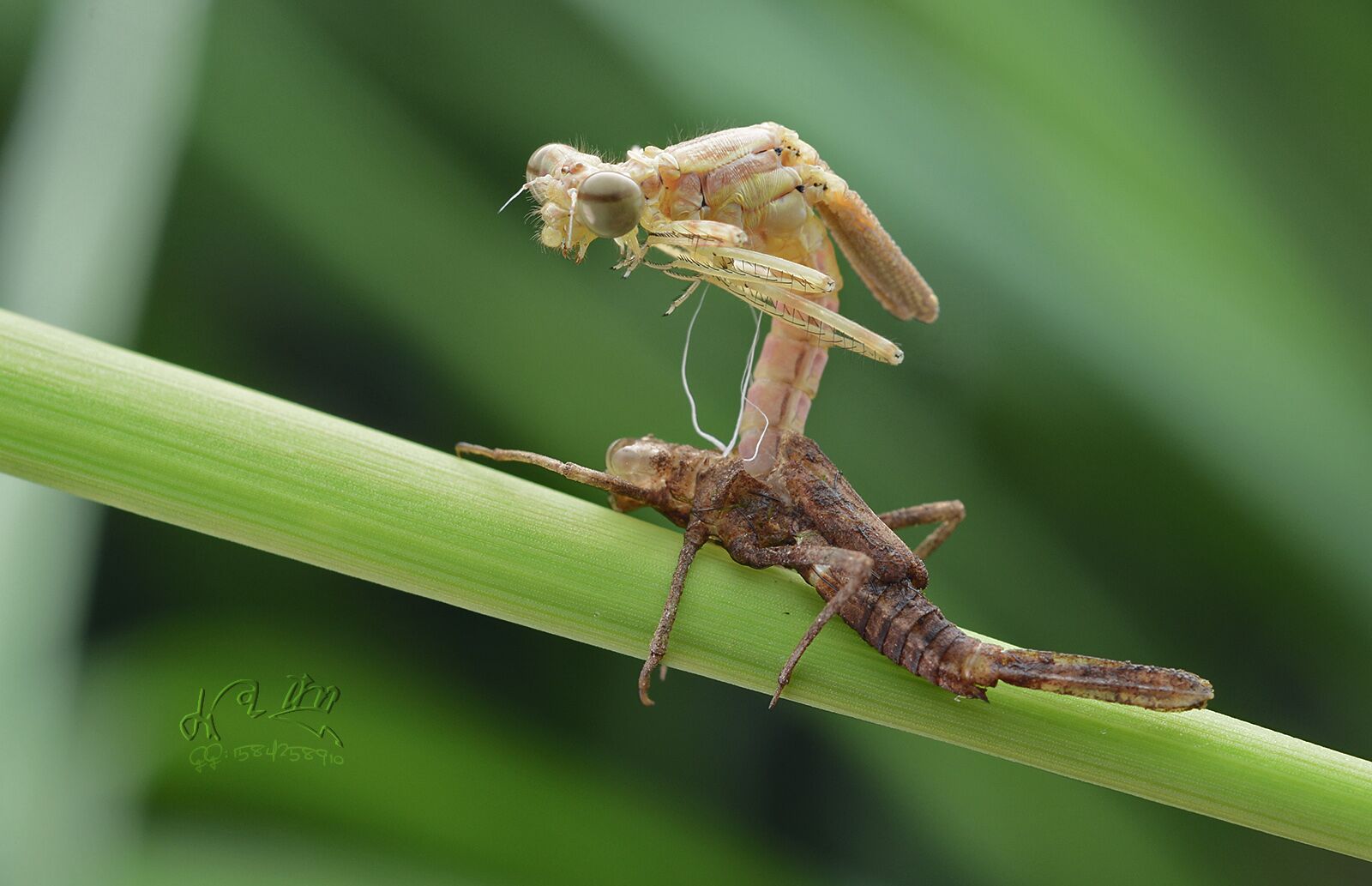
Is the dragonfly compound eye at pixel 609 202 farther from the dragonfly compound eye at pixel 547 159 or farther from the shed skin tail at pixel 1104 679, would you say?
the shed skin tail at pixel 1104 679

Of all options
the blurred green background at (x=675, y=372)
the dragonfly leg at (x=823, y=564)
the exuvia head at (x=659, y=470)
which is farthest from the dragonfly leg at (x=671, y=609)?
the blurred green background at (x=675, y=372)

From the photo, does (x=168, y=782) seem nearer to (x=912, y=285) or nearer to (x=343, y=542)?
(x=343, y=542)

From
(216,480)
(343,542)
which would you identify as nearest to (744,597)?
(343,542)

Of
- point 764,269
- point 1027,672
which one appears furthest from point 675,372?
point 1027,672

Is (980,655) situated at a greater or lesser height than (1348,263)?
lesser
